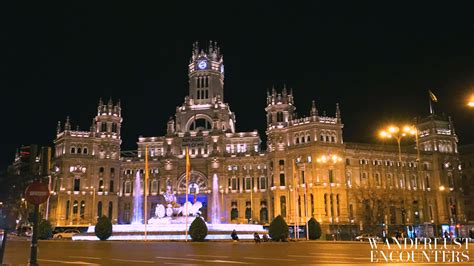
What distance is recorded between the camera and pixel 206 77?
125688 millimetres

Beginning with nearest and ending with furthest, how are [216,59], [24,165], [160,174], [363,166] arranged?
[24,165], [363,166], [160,174], [216,59]

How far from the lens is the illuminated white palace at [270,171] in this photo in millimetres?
96750

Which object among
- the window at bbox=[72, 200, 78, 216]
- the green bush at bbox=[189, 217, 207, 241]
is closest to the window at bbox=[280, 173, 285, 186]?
the window at bbox=[72, 200, 78, 216]

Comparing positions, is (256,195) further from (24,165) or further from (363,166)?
(24,165)

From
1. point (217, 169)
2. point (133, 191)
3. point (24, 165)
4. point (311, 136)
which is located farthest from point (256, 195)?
point (24, 165)

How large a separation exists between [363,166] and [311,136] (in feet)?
48.8

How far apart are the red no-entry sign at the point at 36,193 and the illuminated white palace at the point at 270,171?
80333 millimetres

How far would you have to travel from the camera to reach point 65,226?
333 ft

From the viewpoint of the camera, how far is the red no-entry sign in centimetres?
1641

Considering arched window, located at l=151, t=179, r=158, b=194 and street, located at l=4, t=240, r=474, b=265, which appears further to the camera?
arched window, located at l=151, t=179, r=158, b=194

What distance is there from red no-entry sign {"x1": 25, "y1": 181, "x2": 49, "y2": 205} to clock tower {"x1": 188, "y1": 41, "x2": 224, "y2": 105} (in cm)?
10360

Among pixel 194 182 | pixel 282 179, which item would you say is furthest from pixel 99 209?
pixel 282 179

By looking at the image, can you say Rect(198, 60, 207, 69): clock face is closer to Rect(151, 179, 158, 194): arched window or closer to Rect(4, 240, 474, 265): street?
Rect(151, 179, 158, 194): arched window

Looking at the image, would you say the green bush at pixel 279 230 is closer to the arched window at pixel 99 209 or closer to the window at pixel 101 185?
the arched window at pixel 99 209
